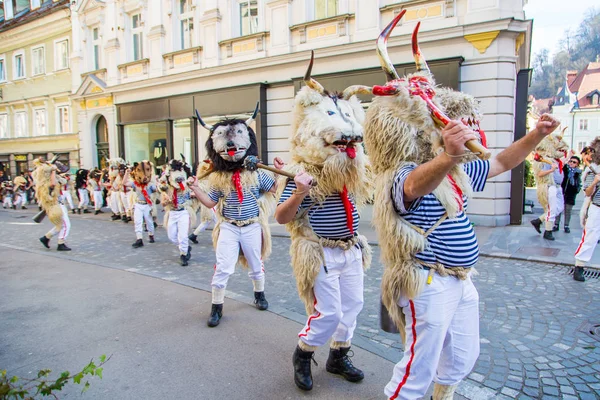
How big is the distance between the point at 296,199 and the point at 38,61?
2540 cm

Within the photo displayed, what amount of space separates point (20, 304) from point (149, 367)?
274 cm

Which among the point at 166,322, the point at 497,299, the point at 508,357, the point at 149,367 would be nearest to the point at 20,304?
the point at 166,322

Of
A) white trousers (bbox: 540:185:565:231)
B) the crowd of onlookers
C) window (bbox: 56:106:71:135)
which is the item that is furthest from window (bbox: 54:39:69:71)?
white trousers (bbox: 540:185:565:231)

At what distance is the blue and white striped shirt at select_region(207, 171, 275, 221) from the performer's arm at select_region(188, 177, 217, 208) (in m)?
0.07

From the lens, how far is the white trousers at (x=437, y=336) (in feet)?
7.45

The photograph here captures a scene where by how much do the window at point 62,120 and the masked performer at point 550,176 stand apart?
811 inches

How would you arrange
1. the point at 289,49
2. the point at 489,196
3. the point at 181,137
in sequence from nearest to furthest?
the point at 489,196
the point at 289,49
the point at 181,137

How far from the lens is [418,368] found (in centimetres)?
229

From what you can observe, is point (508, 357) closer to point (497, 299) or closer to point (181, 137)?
point (497, 299)

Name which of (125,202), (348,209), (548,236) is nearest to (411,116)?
(348,209)

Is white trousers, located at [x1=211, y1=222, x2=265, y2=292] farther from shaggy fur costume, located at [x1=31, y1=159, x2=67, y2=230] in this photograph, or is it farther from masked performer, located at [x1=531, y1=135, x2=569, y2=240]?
masked performer, located at [x1=531, y1=135, x2=569, y2=240]

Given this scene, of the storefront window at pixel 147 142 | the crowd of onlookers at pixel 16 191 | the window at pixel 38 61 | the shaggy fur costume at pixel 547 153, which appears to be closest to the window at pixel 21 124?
the window at pixel 38 61

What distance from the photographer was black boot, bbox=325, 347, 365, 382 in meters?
3.22

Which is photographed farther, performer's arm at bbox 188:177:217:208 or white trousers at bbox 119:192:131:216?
white trousers at bbox 119:192:131:216
